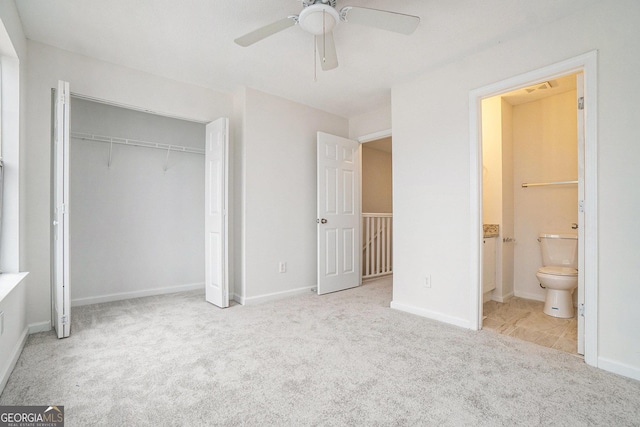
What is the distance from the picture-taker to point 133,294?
367 centimetres

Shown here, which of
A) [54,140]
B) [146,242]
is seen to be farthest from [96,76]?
[146,242]

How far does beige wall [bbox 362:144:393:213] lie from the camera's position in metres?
5.87

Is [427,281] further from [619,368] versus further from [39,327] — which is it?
[39,327]

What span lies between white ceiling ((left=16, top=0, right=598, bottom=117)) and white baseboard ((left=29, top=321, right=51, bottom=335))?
94.1 inches

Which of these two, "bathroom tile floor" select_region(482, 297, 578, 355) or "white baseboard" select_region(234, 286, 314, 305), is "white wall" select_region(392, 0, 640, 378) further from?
"white baseboard" select_region(234, 286, 314, 305)

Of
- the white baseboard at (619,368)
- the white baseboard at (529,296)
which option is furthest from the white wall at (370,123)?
the white baseboard at (619,368)

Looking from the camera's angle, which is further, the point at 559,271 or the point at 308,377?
the point at 559,271

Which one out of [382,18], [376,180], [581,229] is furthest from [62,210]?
[376,180]

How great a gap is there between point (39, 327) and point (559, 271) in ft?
15.7

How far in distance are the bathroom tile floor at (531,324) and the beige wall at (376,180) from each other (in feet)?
9.71

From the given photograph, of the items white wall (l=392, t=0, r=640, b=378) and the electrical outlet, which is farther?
the electrical outlet

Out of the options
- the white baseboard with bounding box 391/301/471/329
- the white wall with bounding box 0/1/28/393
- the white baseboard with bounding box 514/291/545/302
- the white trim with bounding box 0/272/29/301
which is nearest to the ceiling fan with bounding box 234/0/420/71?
the white wall with bounding box 0/1/28/393

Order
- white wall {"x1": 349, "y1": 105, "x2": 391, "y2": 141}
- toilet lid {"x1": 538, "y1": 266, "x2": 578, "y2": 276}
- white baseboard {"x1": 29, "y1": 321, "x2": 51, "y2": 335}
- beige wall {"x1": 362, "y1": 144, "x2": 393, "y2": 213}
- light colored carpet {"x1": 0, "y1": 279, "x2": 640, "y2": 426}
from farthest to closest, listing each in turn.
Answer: beige wall {"x1": 362, "y1": 144, "x2": 393, "y2": 213}
white wall {"x1": 349, "y1": 105, "x2": 391, "y2": 141}
toilet lid {"x1": 538, "y1": 266, "x2": 578, "y2": 276}
white baseboard {"x1": 29, "y1": 321, "x2": 51, "y2": 335}
light colored carpet {"x1": 0, "y1": 279, "x2": 640, "y2": 426}

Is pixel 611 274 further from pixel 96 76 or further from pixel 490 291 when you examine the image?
pixel 96 76
